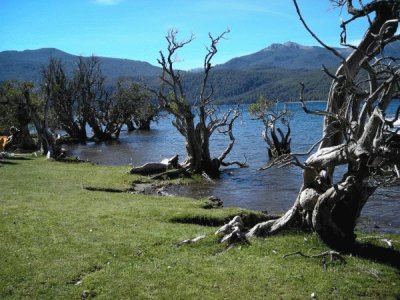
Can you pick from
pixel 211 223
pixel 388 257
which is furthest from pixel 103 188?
pixel 388 257

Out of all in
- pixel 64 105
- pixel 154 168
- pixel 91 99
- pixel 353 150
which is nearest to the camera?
pixel 353 150

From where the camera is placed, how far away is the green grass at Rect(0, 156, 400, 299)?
39.0 feet

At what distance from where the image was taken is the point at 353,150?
13234 mm

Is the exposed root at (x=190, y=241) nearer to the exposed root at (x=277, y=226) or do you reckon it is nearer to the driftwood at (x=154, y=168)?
the exposed root at (x=277, y=226)

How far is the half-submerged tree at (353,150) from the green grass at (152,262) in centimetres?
88

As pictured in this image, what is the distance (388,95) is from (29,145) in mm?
46994

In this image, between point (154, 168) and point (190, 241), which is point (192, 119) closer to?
point (154, 168)

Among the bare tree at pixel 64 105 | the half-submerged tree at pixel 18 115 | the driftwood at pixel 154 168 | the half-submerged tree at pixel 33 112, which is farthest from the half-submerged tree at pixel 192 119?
the bare tree at pixel 64 105

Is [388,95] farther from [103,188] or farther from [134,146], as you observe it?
[134,146]

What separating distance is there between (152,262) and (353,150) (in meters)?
7.16

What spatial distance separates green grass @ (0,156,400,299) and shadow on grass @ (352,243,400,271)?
436mm

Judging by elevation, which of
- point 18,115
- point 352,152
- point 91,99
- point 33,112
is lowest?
point 352,152

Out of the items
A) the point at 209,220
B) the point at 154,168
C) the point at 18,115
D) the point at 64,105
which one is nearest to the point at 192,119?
the point at 154,168

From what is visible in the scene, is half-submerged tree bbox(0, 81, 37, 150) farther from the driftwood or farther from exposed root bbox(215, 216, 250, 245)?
exposed root bbox(215, 216, 250, 245)
